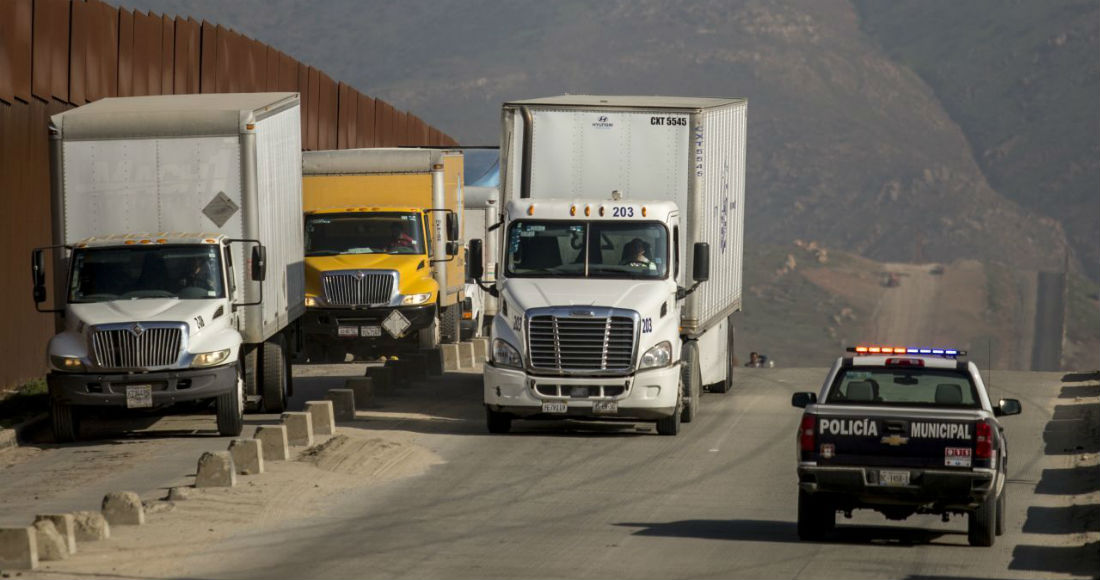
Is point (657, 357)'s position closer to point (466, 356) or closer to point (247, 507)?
point (247, 507)

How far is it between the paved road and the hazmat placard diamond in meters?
6.91

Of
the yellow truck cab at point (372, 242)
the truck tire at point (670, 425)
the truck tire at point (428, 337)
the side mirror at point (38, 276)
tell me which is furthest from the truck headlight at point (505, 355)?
the truck tire at point (428, 337)

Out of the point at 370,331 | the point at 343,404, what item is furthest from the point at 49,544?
the point at 370,331

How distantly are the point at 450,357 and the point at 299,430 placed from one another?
1144 centimetres

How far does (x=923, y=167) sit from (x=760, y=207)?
18.3 m

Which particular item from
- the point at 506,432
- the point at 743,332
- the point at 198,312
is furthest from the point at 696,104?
the point at 743,332

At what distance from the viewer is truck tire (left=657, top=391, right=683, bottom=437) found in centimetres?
2384

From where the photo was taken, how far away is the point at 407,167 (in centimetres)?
3362

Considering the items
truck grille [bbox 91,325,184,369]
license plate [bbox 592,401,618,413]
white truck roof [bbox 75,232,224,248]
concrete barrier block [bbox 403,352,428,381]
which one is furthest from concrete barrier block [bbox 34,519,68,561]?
concrete barrier block [bbox 403,352,428,381]

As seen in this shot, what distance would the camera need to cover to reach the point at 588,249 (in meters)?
24.1

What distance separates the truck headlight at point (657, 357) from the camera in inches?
915

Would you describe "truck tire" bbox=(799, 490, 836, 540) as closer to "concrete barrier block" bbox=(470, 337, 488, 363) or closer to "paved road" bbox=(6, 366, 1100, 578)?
"paved road" bbox=(6, 366, 1100, 578)

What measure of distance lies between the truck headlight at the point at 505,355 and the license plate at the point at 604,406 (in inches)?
42.6

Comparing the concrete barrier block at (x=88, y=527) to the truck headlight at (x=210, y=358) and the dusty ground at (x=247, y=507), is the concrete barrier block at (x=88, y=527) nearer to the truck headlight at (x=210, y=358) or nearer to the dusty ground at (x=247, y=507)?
the dusty ground at (x=247, y=507)
